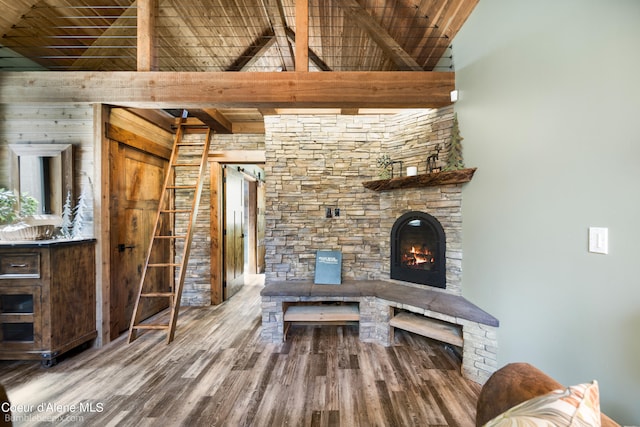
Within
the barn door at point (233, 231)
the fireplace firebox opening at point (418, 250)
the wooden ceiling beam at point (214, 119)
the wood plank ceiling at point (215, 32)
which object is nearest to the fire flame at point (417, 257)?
the fireplace firebox opening at point (418, 250)

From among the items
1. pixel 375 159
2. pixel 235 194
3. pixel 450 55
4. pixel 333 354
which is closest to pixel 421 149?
pixel 375 159

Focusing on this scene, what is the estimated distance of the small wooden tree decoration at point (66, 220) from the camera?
2.42 meters

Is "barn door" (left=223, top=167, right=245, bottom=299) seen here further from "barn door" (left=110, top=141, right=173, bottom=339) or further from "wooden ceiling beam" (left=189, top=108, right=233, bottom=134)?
"barn door" (left=110, top=141, right=173, bottom=339)

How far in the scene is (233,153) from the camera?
3.65 metres

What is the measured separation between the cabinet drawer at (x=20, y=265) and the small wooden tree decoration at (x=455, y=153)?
3773 millimetres

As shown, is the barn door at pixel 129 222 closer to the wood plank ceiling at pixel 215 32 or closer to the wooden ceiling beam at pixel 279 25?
the wood plank ceiling at pixel 215 32

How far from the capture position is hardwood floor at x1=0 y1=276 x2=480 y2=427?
5.33 ft

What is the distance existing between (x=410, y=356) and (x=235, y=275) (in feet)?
10.1

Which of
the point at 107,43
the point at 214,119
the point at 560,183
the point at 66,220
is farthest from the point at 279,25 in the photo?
the point at 560,183

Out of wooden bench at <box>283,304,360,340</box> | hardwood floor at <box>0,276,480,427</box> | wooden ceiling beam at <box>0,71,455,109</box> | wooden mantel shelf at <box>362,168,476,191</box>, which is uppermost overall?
wooden ceiling beam at <box>0,71,455,109</box>

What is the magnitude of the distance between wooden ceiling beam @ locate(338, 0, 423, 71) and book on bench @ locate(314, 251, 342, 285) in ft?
7.72

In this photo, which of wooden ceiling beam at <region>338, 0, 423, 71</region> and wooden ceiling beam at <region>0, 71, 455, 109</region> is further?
wooden ceiling beam at <region>338, 0, 423, 71</region>

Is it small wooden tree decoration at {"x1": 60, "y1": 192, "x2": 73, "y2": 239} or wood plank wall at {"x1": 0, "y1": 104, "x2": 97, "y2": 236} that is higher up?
wood plank wall at {"x1": 0, "y1": 104, "x2": 97, "y2": 236}

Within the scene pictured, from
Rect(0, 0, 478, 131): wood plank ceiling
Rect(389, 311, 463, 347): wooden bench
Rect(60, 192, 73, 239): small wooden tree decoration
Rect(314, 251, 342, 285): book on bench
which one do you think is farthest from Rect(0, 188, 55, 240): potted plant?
Rect(389, 311, 463, 347): wooden bench
